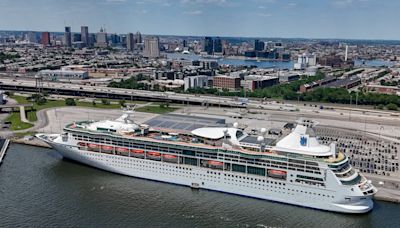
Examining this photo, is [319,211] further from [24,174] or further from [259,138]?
[24,174]

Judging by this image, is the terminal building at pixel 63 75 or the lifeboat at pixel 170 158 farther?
the terminal building at pixel 63 75

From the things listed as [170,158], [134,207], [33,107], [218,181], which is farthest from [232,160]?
[33,107]

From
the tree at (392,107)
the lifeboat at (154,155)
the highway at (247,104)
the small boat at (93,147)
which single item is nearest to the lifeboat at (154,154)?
the lifeboat at (154,155)

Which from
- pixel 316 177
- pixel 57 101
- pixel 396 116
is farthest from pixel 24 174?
pixel 396 116

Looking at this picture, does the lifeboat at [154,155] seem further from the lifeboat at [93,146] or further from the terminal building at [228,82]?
the terminal building at [228,82]

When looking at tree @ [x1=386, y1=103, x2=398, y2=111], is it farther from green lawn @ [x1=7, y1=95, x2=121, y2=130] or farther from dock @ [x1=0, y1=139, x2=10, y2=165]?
dock @ [x1=0, y1=139, x2=10, y2=165]

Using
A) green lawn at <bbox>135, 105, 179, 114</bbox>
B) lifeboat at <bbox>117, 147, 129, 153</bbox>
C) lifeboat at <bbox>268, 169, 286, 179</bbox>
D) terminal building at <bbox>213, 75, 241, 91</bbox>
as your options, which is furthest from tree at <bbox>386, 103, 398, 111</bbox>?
lifeboat at <bbox>117, 147, 129, 153</bbox>
